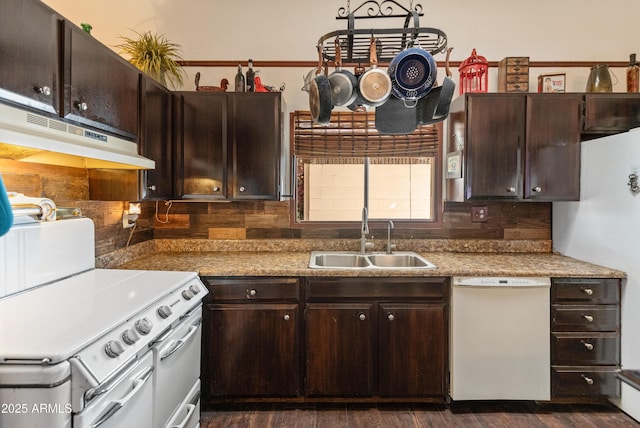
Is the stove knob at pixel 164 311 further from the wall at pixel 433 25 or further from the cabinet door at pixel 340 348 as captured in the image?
the wall at pixel 433 25

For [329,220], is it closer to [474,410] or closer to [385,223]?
[385,223]

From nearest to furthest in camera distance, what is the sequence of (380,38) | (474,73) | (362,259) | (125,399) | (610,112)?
(125,399) < (380,38) < (610,112) < (474,73) < (362,259)

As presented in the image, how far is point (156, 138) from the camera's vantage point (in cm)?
219

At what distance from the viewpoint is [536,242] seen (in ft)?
9.02

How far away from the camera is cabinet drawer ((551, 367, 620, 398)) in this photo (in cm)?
210

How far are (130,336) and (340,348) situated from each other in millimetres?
1283

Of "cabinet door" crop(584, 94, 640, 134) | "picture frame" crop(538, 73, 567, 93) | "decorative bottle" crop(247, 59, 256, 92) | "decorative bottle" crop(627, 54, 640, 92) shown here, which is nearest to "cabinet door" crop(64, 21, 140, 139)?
"decorative bottle" crop(247, 59, 256, 92)

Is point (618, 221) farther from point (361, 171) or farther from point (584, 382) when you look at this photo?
point (361, 171)

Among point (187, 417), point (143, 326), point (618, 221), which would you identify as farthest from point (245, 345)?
point (618, 221)

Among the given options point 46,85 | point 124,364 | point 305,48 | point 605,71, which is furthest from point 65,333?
point 605,71

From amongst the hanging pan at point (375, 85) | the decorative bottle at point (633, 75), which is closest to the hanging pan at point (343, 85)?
the hanging pan at point (375, 85)

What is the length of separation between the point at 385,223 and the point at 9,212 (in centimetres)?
227

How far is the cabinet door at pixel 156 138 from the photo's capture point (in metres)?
2.05

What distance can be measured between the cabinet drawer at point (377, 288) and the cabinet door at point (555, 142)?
A: 105 cm
